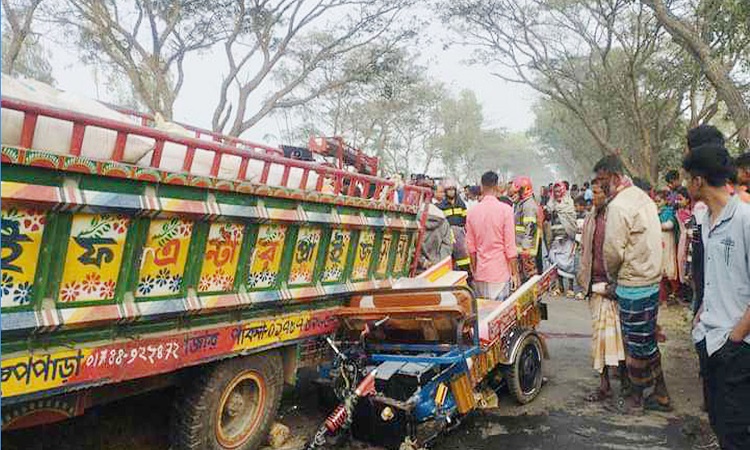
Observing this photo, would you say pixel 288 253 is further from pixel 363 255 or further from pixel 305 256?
pixel 363 255

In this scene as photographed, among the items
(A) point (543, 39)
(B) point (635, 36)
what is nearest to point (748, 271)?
(B) point (635, 36)

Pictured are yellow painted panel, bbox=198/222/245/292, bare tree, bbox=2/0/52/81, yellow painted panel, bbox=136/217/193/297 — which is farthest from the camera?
bare tree, bbox=2/0/52/81

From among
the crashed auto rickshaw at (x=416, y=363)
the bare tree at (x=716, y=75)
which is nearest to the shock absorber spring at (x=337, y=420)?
the crashed auto rickshaw at (x=416, y=363)

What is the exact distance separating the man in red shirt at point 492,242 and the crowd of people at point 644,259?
0.04 ft

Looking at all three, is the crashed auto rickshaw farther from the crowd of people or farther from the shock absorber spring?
the crowd of people

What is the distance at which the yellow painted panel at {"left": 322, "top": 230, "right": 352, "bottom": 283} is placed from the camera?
14.3ft

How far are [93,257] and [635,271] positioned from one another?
3.82 m

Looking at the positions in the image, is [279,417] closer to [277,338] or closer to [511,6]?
[277,338]

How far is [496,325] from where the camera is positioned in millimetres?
4418

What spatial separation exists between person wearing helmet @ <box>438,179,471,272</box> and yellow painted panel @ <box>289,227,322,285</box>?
322 cm

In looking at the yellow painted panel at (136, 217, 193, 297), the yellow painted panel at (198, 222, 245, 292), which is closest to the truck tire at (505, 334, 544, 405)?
the yellow painted panel at (198, 222, 245, 292)

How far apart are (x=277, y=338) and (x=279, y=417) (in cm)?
101

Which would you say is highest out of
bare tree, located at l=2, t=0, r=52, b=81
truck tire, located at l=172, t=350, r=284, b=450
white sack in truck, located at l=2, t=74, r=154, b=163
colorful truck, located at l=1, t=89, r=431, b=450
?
bare tree, located at l=2, t=0, r=52, b=81

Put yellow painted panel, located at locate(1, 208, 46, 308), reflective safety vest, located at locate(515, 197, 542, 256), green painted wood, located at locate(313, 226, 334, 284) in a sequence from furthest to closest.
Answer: reflective safety vest, located at locate(515, 197, 542, 256) → green painted wood, located at locate(313, 226, 334, 284) → yellow painted panel, located at locate(1, 208, 46, 308)
